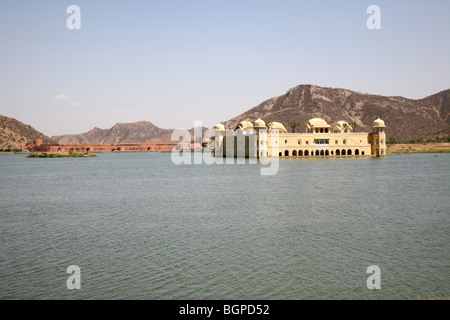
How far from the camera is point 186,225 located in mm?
18938

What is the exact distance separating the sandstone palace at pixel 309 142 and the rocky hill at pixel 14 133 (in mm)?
118188

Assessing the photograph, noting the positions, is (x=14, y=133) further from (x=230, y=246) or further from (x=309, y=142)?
(x=230, y=246)

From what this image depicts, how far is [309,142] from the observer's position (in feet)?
272

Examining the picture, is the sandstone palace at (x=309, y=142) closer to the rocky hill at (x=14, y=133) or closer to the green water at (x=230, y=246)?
the green water at (x=230, y=246)

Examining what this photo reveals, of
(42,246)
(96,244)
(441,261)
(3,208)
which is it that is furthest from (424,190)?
(3,208)

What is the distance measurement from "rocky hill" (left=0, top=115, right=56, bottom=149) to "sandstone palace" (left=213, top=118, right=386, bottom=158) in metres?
118

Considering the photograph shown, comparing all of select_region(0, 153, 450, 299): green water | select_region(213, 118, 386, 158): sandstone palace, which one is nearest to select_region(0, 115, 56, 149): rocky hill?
select_region(213, 118, 386, 158): sandstone palace

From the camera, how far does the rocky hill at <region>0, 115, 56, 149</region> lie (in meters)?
159

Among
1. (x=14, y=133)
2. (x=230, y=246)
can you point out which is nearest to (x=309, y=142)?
(x=230, y=246)

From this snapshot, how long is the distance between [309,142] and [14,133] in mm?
141964

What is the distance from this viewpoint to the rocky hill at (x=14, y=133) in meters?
159
